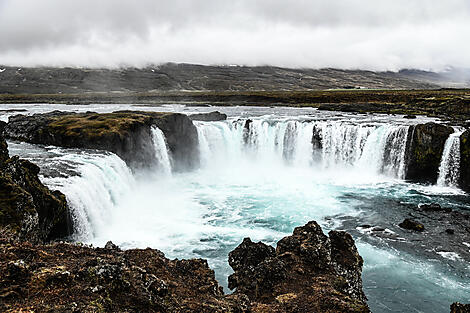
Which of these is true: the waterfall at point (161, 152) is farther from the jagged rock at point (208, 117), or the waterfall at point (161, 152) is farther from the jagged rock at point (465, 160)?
the jagged rock at point (465, 160)

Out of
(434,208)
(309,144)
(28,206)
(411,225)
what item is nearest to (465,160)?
(434,208)

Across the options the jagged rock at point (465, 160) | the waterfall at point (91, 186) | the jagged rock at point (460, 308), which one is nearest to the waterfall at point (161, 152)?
the waterfall at point (91, 186)

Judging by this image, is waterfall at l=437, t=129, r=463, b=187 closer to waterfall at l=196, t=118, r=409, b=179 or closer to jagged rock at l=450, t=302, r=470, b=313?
waterfall at l=196, t=118, r=409, b=179

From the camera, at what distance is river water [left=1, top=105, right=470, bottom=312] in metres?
19.0

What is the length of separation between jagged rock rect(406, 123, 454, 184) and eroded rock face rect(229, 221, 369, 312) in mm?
28172

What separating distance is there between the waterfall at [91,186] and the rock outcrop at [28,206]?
1125mm

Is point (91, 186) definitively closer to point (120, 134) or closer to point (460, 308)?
point (120, 134)

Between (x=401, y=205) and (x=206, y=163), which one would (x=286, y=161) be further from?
(x=401, y=205)

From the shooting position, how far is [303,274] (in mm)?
10898

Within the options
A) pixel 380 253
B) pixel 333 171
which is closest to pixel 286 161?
pixel 333 171

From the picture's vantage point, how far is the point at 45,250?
9.03 metres

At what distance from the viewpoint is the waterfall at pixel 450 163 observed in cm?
3516

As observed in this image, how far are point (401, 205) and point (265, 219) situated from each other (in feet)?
39.2

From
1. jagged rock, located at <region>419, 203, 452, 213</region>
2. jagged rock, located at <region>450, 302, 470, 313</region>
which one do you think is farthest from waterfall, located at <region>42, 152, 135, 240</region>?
jagged rock, located at <region>419, 203, 452, 213</region>
